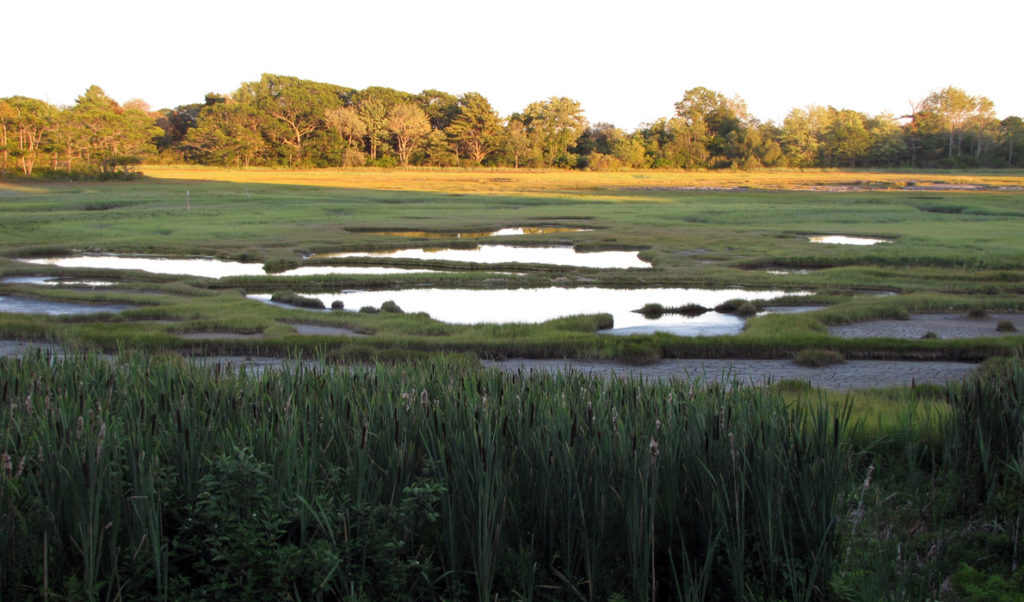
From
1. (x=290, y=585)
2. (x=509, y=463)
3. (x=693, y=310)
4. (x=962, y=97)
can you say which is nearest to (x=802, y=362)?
(x=693, y=310)

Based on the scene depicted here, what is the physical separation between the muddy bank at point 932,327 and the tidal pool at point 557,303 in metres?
2.04

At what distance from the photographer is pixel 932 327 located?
14.8 meters

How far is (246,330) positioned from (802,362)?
8.93 metres

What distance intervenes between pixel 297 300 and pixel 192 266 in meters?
9.05

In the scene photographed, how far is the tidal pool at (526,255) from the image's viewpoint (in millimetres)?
25141

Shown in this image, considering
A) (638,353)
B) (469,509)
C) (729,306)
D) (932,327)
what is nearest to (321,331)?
(638,353)

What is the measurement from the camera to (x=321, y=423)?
5027mm

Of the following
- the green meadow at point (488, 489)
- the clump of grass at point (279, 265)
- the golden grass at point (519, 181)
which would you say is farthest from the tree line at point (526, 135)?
the green meadow at point (488, 489)

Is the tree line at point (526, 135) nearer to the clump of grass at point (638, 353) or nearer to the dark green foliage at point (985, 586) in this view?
the clump of grass at point (638, 353)

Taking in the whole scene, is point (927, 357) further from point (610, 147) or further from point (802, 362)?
point (610, 147)

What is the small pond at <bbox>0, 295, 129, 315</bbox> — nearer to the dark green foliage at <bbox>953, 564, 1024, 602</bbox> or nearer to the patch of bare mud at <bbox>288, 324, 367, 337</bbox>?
the patch of bare mud at <bbox>288, 324, 367, 337</bbox>

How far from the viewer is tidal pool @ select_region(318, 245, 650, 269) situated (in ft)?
82.5

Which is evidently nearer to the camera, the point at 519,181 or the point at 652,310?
the point at 652,310

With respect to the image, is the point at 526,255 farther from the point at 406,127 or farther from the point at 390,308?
the point at 406,127
